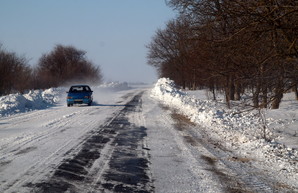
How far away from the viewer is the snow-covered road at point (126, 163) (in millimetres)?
5727

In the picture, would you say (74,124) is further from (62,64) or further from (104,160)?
(62,64)

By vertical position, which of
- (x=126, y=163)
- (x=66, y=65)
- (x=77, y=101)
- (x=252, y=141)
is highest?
(x=66, y=65)

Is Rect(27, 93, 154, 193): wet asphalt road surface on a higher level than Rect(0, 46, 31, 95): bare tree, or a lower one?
lower

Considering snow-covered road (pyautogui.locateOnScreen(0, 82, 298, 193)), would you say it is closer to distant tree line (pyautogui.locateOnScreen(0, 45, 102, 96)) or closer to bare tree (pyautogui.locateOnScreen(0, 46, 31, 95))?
bare tree (pyautogui.locateOnScreen(0, 46, 31, 95))

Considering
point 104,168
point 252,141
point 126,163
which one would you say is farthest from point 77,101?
point 104,168

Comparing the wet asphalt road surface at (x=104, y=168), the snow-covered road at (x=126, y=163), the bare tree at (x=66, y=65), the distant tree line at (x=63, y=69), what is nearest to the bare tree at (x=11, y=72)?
the distant tree line at (x=63, y=69)

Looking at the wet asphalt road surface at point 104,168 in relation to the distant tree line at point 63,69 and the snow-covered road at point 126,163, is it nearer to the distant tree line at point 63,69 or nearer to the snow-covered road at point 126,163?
the snow-covered road at point 126,163

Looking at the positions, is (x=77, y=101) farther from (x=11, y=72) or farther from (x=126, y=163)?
(x=126, y=163)

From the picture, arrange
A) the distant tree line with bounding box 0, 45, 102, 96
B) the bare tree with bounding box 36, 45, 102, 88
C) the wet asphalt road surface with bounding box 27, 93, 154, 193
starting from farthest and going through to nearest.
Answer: the bare tree with bounding box 36, 45, 102, 88 → the distant tree line with bounding box 0, 45, 102, 96 → the wet asphalt road surface with bounding box 27, 93, 154, 193

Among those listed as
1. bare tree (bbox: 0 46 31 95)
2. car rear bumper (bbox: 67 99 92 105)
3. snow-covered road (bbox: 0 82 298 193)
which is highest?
bare tree (bbox: 0 46 31 95)

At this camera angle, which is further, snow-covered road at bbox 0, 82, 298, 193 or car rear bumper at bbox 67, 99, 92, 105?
car rear bumper at bbox 67, 99, 92, 105

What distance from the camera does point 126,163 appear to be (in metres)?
7.32

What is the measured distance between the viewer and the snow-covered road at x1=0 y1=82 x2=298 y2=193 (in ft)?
18.8

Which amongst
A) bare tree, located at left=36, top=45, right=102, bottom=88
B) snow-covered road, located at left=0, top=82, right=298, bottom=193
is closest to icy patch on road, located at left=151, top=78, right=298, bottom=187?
snow-covered road, located at left=0, top=82, right=298, bottom=193
